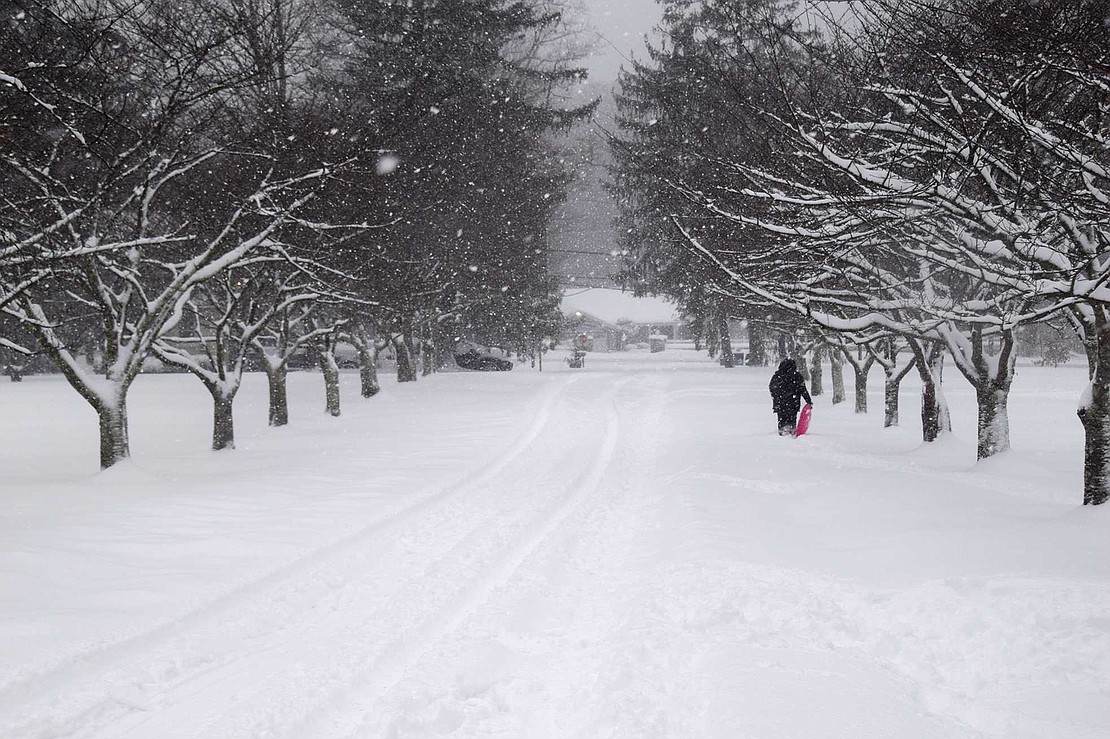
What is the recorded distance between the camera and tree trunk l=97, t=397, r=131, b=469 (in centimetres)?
1049

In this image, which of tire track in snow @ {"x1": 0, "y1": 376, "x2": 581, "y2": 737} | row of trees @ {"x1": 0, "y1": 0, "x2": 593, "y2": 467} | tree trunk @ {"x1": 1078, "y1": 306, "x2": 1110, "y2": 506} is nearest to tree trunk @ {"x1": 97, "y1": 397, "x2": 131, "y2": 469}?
row of trees @ {"x1": 0, "y1": 0, "x2": 593, "y2": 467}

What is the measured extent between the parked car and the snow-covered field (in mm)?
26036

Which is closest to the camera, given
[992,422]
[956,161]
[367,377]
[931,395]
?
[956,161]

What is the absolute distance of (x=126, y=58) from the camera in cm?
996

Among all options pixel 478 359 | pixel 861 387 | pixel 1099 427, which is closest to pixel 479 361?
pixel 478 359

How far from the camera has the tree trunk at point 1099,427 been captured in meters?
6.82

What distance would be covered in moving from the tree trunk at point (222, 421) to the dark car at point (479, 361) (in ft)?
75.5

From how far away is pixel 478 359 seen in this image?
37.9 m

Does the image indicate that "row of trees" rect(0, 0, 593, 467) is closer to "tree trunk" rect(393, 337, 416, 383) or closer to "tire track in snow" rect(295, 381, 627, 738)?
"tree trunk" rect(393, 337, 416, 383)

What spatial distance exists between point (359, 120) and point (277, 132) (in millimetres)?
3568

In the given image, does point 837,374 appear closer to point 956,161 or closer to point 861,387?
point 861,387

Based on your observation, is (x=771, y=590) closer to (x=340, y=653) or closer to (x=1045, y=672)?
(x=1045, y=672)

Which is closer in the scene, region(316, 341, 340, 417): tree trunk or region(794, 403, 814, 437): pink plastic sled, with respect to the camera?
region(794, 403, 814, 437): pink plastic sled

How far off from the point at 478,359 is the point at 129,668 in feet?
111
